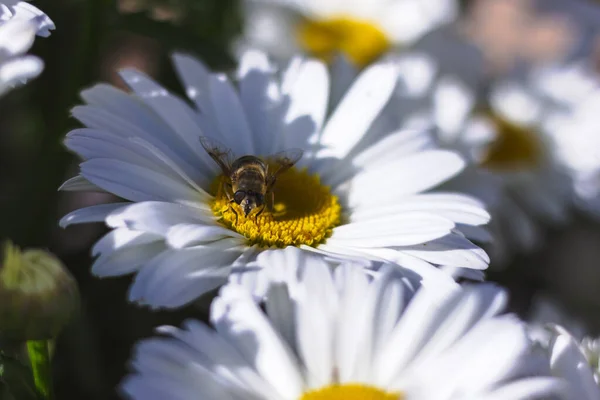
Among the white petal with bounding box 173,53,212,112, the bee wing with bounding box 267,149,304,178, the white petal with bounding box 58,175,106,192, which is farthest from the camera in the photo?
the white petal with bounding box 173,53,212,112

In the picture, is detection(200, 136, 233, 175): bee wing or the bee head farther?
detection(200, 136, 233, 175): bee wing

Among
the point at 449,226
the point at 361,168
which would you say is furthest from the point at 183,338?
the point at 361,168

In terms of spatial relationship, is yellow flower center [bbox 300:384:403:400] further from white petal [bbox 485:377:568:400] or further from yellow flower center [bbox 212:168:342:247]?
yellow flower center [bbox 212:168:342:247]

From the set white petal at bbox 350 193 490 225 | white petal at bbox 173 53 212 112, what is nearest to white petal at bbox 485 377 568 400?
white petal at bbox 350 193 490 225

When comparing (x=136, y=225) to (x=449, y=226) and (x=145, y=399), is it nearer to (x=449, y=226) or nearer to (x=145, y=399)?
(x=145, y=399)

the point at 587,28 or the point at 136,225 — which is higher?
the point at 136,225

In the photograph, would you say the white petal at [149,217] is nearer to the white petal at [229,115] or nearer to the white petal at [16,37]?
the white petal at [16,37]
